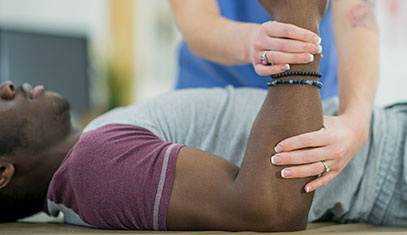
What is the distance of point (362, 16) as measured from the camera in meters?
1.52

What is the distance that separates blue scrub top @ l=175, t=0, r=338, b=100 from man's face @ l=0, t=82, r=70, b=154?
590 millimetres

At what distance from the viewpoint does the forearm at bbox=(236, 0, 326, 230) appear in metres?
1.00

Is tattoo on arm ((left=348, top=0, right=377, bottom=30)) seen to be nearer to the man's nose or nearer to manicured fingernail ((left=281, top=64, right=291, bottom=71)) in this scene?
manicured fingernail ((left=281, top=64, right=291, bottom=71))

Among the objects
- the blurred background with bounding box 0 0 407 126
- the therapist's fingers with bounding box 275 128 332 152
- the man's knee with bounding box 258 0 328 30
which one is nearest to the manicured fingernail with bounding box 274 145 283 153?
the therapist's fingers with bounding box 275 128 332 152

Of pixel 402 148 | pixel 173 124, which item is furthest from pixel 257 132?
pixel 402 148

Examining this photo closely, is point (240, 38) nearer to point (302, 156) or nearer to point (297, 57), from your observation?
point (297, 57)

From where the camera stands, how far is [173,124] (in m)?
1.31

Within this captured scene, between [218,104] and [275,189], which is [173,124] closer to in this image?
[218,104]

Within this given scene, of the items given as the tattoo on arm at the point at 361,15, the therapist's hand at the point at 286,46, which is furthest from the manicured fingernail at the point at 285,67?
the tattoo on arm at the point at 361,15

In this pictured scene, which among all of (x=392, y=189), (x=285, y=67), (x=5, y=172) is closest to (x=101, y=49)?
(x=5, y=172)

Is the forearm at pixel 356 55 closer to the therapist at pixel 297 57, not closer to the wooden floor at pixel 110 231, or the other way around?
the therapist at pixel 297 57

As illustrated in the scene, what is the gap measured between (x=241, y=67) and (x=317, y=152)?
724mm

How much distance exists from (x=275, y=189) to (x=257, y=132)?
0.12 meters

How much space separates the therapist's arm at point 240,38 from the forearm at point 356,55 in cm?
29
